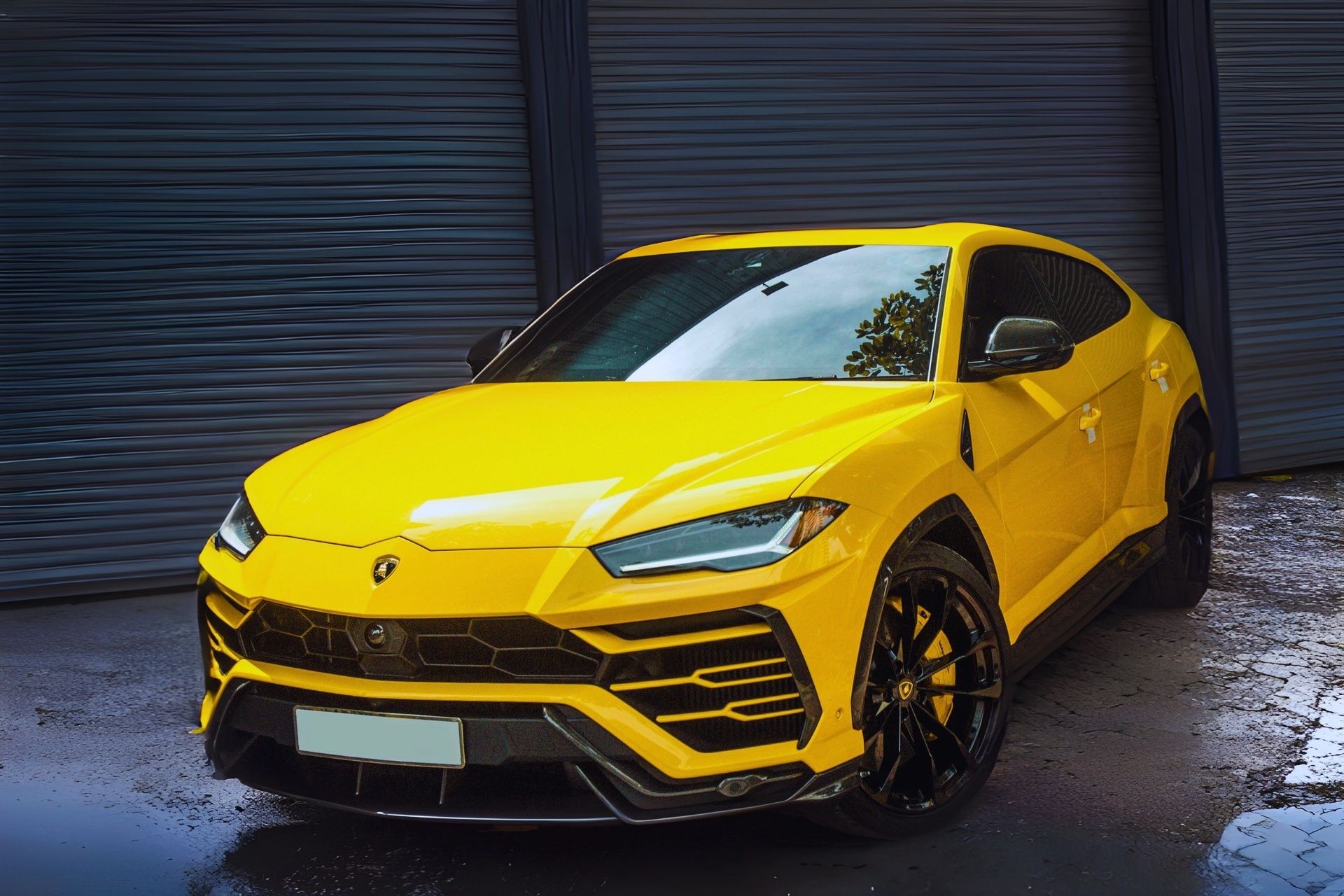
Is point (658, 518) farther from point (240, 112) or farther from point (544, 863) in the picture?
point (240, 112)

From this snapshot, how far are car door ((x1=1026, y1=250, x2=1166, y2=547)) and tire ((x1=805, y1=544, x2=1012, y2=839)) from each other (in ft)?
3.95

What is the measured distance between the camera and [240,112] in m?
7.10

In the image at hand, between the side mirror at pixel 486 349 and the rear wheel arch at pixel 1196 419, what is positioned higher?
the side mirror at pixel 486 349

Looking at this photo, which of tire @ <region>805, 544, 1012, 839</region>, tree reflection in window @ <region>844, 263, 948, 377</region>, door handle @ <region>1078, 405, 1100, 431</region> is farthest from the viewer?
door handle @ <region>1078, 405, 1100, 431</region>

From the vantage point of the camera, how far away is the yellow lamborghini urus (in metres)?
2.82

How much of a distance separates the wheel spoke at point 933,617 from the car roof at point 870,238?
1272 millimetres

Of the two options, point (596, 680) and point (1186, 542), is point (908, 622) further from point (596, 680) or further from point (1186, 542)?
point (1186, 542)

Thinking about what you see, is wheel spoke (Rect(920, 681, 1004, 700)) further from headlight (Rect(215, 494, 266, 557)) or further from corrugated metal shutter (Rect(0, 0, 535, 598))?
corrugated metal shutter (Rect(0, 0, 535, 598))

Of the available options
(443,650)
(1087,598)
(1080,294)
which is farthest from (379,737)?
(1080,294)

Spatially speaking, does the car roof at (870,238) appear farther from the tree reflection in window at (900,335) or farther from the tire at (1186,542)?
the tire at (1186,542)

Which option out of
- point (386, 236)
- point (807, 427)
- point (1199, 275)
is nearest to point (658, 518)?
point (807, 427)

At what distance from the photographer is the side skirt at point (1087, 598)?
393 cm

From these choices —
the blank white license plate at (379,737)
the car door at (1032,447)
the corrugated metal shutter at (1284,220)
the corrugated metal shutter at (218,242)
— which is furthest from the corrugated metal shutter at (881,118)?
the blank white license plate at (379,737)

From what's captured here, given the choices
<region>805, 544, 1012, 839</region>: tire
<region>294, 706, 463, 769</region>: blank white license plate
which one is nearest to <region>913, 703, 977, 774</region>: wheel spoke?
<region>805, 544, 1012, 839</region>: tire
